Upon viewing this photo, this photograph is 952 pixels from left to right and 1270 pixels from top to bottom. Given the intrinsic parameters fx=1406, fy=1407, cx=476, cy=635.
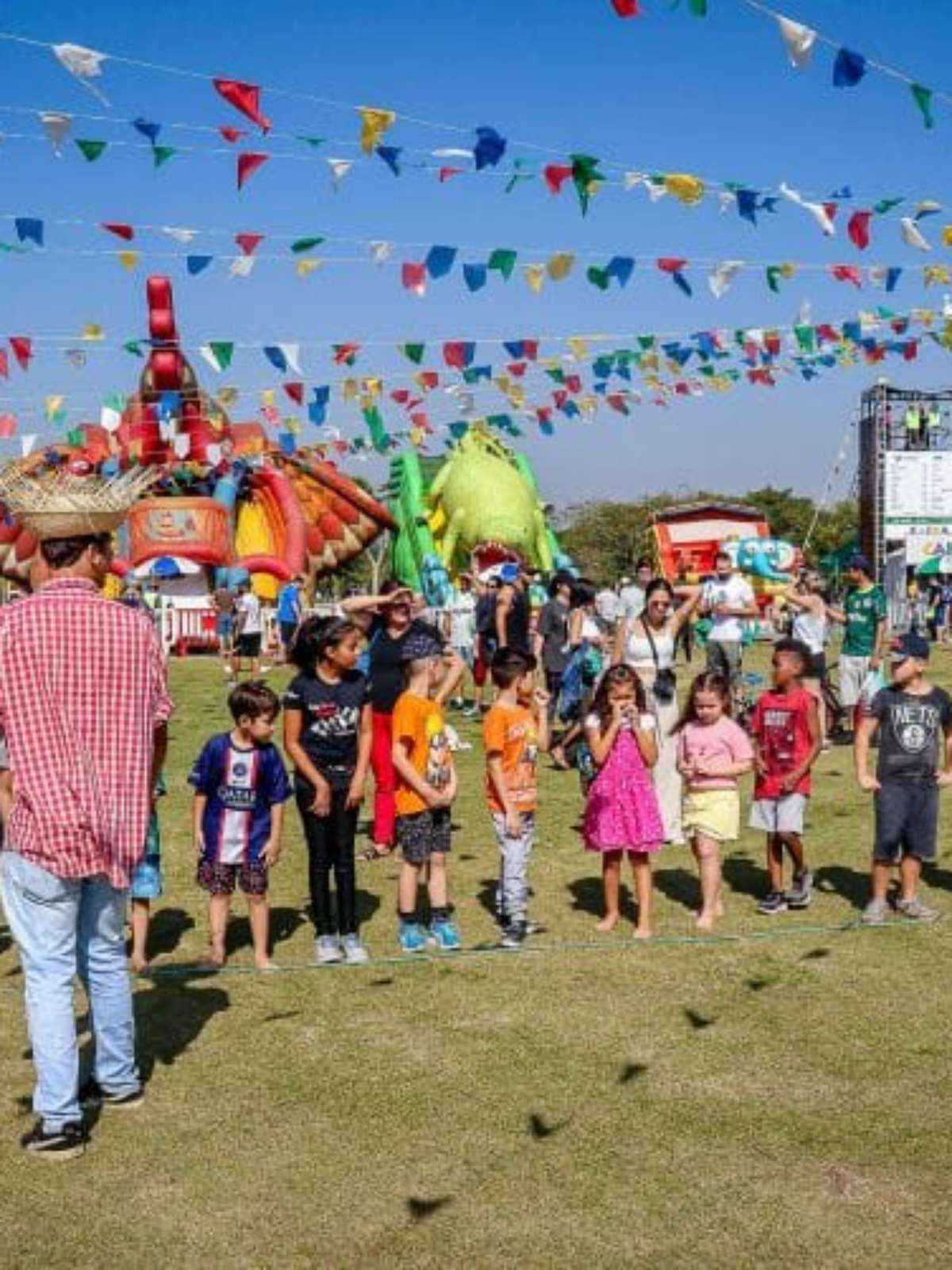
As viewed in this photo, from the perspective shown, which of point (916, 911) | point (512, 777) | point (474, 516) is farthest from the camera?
point (474, 516)

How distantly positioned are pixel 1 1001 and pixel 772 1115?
3.28m

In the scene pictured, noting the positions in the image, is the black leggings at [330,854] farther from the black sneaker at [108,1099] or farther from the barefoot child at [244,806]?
the black sneaker at [108,1099]

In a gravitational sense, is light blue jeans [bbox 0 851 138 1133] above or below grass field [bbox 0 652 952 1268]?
above

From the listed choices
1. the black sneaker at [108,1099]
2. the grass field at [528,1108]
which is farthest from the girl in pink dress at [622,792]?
the black sneaker at [108,1099]

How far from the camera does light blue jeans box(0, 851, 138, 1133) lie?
4434mm

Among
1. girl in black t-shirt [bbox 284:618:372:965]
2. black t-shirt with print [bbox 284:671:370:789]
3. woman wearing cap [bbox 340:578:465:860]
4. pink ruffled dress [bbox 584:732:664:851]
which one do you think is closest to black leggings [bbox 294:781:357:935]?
girl in black t-shirt [bbox 284:618:372:965]

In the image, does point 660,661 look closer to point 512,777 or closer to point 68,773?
point 512,777

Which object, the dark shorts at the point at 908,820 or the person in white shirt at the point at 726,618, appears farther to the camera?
the person in white shirt at the point at 726,618

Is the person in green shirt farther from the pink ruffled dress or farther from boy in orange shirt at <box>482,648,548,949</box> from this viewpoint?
boy in orange shirt at <box>482,648,548,949</box>

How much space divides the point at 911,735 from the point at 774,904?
116cm

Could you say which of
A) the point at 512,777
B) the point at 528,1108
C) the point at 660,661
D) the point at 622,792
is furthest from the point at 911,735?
the point at 528,1108

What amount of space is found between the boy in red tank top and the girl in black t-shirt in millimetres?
2253

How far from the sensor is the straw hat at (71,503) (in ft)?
15.2

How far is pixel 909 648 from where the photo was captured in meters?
7.21
